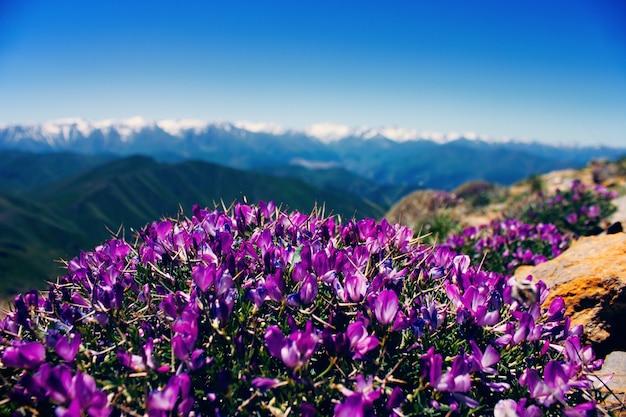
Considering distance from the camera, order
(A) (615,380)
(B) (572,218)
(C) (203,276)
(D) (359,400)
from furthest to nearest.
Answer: (B) (572,218) → (A) (615,380) → (C) (203,276) → (D) (359,400)

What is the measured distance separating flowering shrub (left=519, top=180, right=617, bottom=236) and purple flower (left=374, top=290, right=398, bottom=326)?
23.3 ft

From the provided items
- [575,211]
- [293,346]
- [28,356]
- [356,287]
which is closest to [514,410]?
[356,287]

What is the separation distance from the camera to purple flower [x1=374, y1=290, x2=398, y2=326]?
219cm

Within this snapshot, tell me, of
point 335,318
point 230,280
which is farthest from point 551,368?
point 230,280

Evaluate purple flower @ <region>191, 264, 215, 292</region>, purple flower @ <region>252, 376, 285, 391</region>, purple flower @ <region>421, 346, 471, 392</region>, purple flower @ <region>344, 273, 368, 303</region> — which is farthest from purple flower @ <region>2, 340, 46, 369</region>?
purple flower @ <region>421, 346, 471, 392</region>

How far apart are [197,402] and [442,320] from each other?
1541mm

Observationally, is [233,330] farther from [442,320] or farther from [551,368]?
[551,368]

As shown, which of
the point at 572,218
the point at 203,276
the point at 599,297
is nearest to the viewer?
the point at 203,276

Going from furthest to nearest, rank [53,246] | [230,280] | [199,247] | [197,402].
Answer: [53,246] < [199,247] < [230,280] < [197,402]

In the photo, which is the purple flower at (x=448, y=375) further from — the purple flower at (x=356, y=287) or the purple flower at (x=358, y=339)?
the purple flower at (x=356, y=287)

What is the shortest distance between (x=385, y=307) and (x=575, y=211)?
814cm

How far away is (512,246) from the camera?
6098mm

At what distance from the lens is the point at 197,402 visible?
Answer: 2.16 meters

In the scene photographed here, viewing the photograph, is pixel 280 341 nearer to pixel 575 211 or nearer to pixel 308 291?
pixel 308 291
